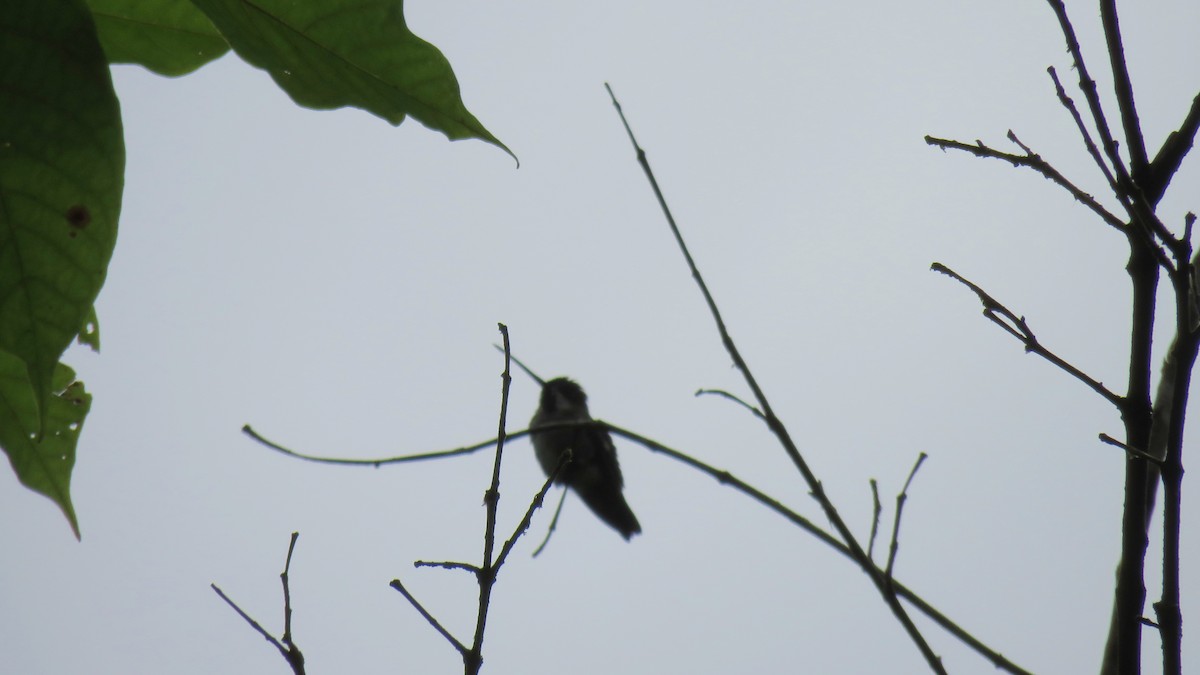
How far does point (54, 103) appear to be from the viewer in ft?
2.02

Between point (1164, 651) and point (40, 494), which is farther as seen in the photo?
point (1164, 651)

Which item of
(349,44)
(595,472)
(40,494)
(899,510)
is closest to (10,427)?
(40,494)

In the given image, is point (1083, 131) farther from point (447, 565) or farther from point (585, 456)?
point (585, 456)

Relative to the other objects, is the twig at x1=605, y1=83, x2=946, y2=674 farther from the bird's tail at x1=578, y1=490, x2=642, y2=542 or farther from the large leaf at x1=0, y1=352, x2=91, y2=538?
the bird's tail at x1=578, y1=490, x2=642, y2=542

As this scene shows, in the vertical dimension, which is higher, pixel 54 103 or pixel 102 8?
pixel 102 8

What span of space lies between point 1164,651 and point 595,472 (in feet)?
32.7

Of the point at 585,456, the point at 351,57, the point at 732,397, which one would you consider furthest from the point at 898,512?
the point at 585,456

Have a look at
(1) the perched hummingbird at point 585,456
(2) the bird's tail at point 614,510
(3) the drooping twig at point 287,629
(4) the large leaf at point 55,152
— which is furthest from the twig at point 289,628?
(2) the bird's tail at point 614,510

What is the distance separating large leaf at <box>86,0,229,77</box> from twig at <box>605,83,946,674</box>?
42.8 inches

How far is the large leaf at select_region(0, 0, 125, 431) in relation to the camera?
613 millimetres

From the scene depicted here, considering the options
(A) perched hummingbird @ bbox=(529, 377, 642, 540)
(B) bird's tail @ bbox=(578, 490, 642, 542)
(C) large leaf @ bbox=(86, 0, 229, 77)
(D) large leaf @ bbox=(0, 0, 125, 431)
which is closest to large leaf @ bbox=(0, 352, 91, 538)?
(D) large leaf @ bbox=(0, 0, 125, 431)

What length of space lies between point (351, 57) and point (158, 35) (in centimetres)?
18

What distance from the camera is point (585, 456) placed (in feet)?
35.5

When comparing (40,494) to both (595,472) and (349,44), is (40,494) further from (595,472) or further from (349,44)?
(595,472)
